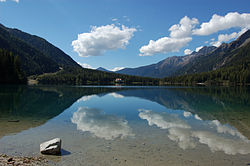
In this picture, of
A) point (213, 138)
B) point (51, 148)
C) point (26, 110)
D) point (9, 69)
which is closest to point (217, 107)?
point (213, 138)

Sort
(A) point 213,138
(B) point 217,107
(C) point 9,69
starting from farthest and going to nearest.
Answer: (C) point 9,69, (B) point 217,107, (A) point 213,138

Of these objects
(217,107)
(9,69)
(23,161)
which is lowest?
(217,107)

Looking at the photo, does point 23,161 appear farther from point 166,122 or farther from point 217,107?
point 217,107

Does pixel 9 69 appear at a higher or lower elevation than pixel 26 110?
higher

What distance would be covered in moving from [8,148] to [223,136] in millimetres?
18651

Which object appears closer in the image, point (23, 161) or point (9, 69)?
point (23, 161)

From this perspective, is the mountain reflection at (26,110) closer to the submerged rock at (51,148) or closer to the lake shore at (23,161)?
the submerged rock at (51,148)

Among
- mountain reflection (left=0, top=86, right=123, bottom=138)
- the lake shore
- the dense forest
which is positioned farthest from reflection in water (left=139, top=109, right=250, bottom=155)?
the dense forest

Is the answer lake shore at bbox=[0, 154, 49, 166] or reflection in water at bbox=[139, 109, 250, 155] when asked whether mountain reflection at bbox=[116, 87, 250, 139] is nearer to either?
reflection in water at bbox=[139, 109, 250, 155]

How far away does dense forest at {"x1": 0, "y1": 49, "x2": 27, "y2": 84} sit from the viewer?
373 feet

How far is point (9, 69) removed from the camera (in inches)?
4683

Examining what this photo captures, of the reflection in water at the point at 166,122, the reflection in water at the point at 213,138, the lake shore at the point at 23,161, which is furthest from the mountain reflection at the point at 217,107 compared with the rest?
the lake shore at the point at 23,161

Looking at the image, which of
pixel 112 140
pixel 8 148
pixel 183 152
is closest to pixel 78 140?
pixel 112 140

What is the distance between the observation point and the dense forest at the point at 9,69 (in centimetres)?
11357
